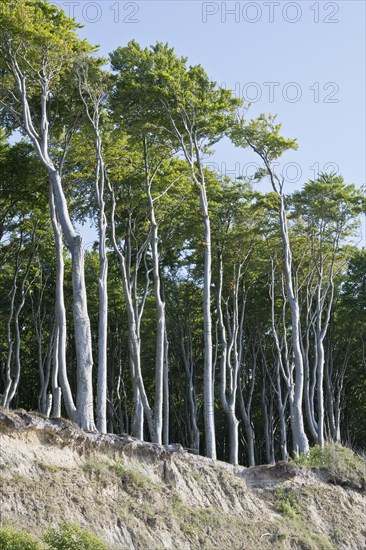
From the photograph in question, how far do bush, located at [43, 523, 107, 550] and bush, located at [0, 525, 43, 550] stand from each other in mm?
265

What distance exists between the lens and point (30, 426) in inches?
648

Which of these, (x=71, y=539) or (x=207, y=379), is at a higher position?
(x=207, y=379)

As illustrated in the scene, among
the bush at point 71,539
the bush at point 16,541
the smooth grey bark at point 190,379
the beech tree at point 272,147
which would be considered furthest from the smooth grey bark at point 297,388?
the smooth grey bark at point 190,379

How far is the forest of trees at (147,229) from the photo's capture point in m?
22.9

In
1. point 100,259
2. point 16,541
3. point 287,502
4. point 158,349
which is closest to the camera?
point 16,541

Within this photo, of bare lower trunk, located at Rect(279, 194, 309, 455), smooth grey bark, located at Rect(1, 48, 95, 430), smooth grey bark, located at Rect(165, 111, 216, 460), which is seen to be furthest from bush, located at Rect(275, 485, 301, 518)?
smooth grey bark, located at Rect(1, 48, 95, 430)

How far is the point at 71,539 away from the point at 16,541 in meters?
0.99

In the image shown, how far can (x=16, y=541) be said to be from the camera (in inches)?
524

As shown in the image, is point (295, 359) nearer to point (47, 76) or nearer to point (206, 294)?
point (206, 294)

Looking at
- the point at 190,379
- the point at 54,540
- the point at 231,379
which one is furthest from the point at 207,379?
the point at 190,379

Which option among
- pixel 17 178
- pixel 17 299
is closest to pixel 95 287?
pixel 17 299

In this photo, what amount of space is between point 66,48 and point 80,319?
7.80 m

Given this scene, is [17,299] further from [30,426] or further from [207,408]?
[30,426]

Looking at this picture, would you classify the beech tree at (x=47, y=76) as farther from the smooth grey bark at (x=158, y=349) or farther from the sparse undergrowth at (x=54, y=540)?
the sparse undergrowth at (x=54, y=540)
